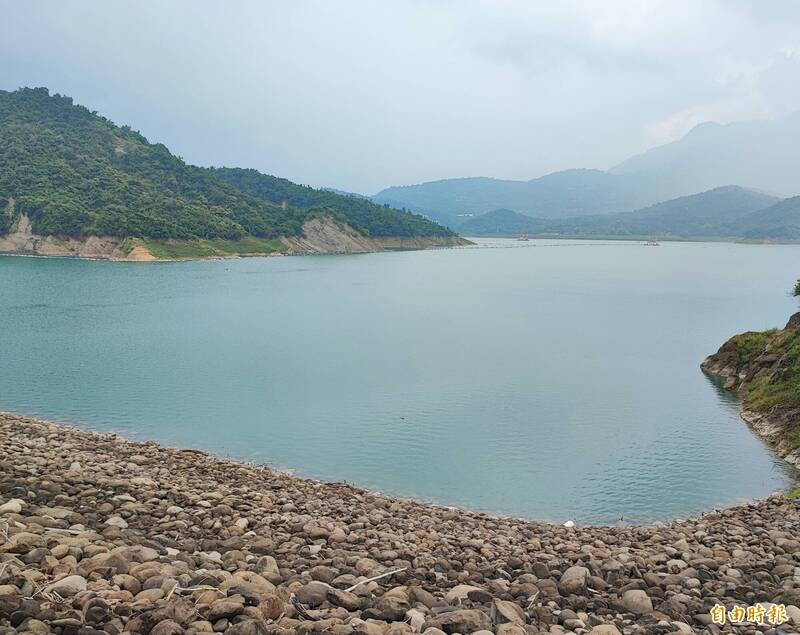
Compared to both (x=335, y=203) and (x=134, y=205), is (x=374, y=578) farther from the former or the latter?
(x=335, y=203)

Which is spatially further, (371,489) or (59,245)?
(59,245)

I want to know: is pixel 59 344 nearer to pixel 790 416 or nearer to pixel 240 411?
pixel 240 411

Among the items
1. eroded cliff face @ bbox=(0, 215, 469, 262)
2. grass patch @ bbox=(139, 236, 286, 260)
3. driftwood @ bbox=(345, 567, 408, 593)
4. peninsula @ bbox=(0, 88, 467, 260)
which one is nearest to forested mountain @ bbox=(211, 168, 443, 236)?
peninsula @ bbox=(0, 88, 467, 260)

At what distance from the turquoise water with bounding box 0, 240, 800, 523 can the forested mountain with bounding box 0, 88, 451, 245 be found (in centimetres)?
3940

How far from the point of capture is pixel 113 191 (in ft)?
356

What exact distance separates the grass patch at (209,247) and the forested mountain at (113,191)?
1355 mm

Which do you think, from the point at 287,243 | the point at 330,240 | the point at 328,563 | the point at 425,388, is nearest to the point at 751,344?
the point at 425,388

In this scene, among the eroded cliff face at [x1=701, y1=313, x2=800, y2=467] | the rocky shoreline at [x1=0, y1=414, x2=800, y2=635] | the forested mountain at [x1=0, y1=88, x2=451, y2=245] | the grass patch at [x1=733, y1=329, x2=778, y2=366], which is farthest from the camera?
the forested mountain at [x1=0, y1=88, x2=451, y2=245]

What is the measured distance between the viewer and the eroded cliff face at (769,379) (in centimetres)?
2075

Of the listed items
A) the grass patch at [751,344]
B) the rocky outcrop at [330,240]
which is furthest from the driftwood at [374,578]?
the rocky outcrop at [330,240]

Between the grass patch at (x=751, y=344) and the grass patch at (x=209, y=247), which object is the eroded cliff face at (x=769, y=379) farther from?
the grass patch at (x=209, y=247)

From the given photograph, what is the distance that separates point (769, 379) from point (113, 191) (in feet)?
354

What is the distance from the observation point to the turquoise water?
1736 centimetres

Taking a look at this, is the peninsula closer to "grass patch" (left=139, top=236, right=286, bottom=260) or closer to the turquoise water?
"grass patch" (left=139, top=236, right=286, bottom=260)
